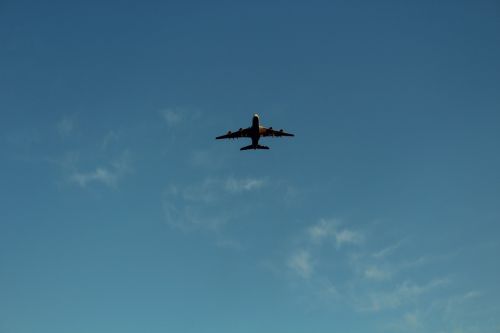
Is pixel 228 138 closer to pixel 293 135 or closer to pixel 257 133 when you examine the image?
pixel 257 133

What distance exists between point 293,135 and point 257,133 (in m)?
10.5

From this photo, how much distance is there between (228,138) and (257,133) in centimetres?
738

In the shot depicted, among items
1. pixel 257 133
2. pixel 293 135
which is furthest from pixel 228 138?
pixel 293 135

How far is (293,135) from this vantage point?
119188 mm

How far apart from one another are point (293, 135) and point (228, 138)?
14.7m

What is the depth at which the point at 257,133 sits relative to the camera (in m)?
113

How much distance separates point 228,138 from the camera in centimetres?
11638
